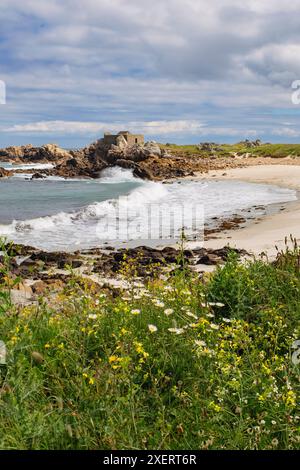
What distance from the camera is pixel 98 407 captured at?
3.97 metres

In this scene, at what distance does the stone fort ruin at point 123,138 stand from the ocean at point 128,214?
113 ft

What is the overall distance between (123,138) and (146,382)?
7663 cm

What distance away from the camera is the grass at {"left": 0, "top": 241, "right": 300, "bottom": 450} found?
11.9ft

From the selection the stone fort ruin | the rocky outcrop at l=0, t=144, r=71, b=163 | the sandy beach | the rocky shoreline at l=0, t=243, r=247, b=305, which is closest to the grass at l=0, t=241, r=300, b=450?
the sandy beach

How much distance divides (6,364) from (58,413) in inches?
29.4

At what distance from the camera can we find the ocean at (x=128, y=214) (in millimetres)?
20922

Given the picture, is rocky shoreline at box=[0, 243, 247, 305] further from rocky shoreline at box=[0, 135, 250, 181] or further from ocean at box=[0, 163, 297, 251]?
rocky shoreline at box=[0, 135, 250, 181]

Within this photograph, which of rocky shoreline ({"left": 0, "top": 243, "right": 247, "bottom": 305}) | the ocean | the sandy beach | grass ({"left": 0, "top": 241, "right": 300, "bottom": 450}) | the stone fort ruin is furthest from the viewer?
the stone fort ruin

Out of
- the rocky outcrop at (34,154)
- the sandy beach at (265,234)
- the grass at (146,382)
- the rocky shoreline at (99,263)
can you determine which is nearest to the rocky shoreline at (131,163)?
the rocky outcrop at (34,154)

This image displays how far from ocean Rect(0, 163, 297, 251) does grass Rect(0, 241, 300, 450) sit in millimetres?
11202

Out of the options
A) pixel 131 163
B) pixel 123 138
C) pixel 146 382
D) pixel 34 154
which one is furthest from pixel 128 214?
pixel 34 154

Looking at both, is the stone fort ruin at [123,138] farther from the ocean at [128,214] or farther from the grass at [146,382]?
the grass at [146,382]

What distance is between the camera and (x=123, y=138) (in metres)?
79.6

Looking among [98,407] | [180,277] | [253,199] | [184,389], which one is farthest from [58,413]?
[253,199]
